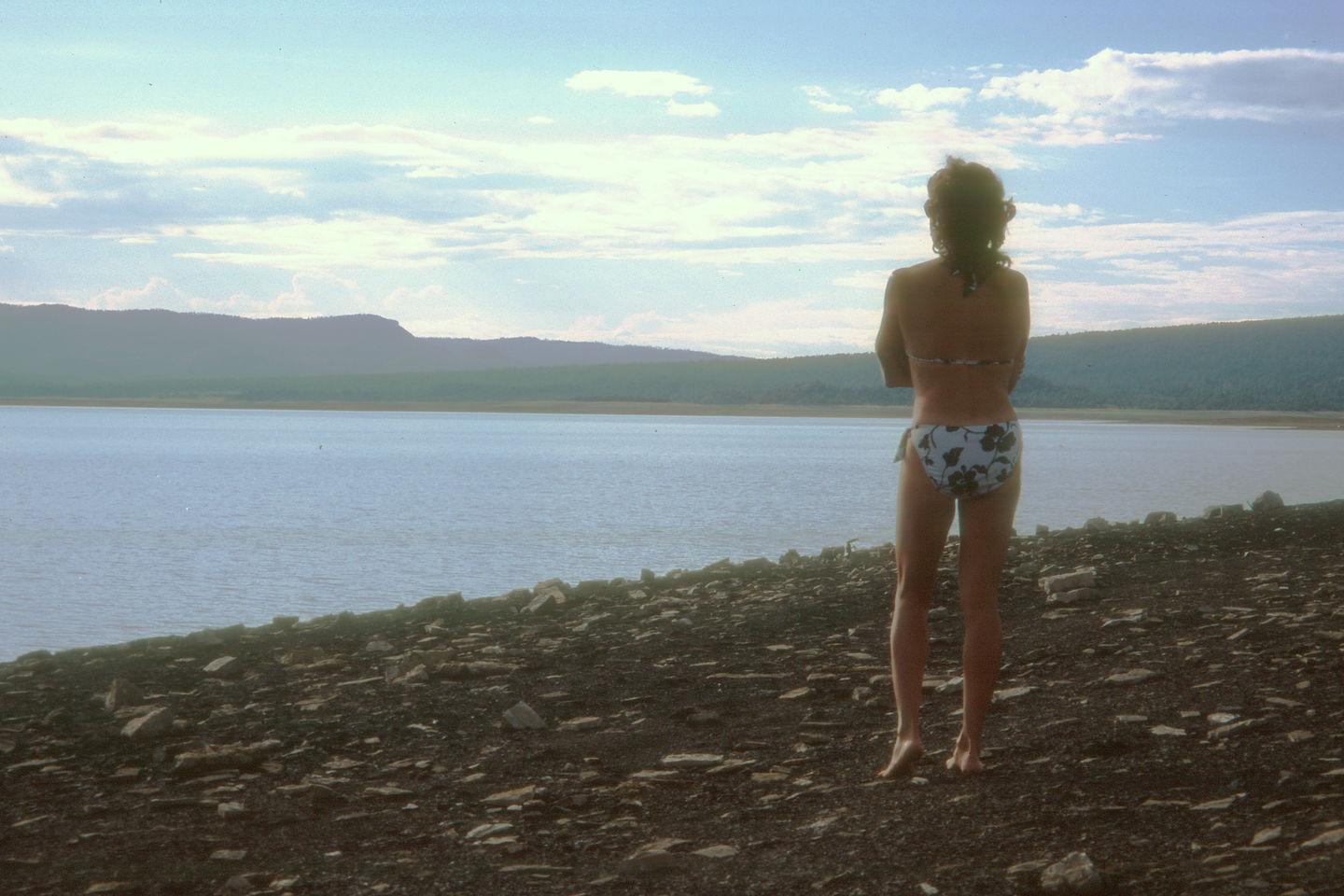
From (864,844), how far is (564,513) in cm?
2104

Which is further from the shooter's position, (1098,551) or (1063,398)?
(1063,398)

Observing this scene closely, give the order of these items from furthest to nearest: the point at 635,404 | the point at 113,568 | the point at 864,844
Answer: the point at 635,404
the point at 113,568
the point at 864,844

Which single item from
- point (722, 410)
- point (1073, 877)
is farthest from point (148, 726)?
point (722, 410)

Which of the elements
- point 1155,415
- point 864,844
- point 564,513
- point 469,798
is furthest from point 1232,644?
point 1155,415

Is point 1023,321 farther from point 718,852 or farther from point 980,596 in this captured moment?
point 718,852

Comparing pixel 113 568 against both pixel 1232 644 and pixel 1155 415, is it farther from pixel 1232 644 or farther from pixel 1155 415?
pixel 1155 415

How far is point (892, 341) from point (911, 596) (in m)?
0.83

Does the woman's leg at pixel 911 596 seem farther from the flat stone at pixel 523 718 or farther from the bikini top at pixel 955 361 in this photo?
the flat stone at pixel 523 718

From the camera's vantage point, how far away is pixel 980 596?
3924 millimetres

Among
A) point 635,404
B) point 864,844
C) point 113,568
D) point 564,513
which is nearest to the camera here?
point 864,844

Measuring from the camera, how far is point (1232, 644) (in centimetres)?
549

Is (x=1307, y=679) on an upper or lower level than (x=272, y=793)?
upper

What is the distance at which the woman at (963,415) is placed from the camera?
3.81 m

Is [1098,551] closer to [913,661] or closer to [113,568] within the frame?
[913,661]
